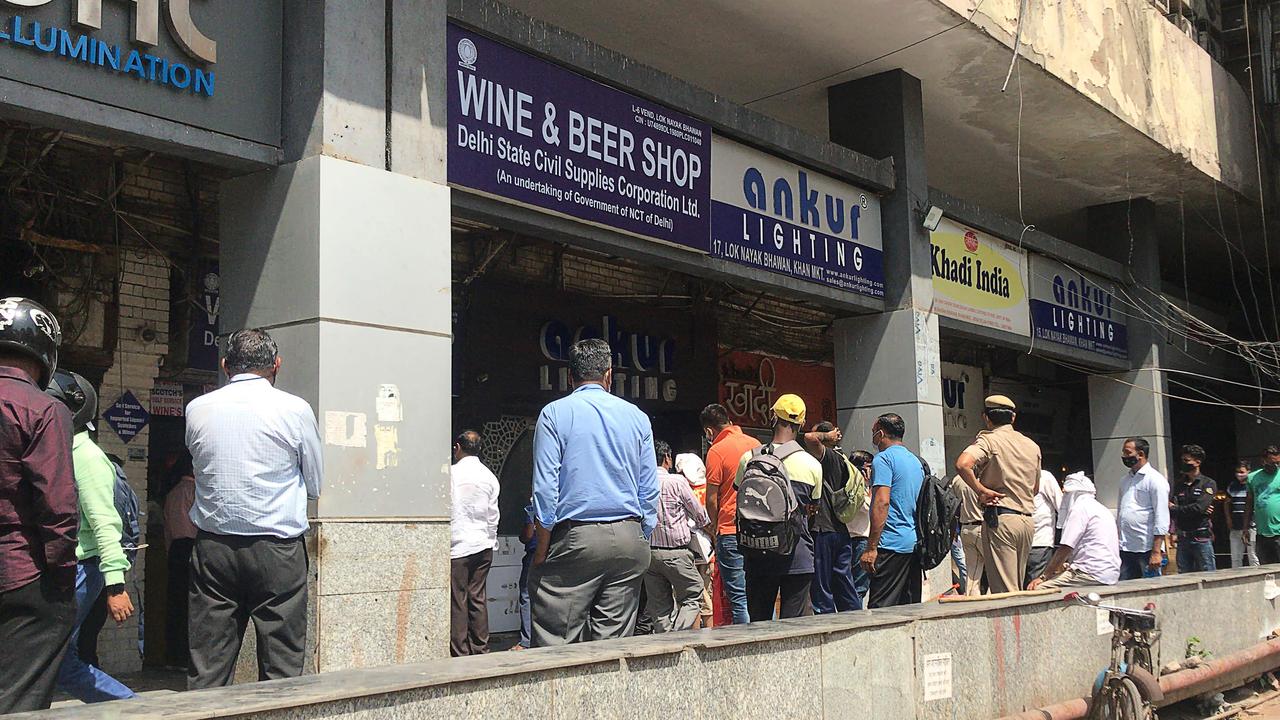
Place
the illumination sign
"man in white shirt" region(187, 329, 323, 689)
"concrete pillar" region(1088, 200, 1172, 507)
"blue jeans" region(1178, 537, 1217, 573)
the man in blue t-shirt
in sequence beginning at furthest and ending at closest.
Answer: "concrete pillar" region(1088, 200, 1172, 507)
"blue jeans" region(1178, 537, 1217, 573)
the man in blue t-shirt
the illumination sign
"man in white shirt" region(187, 329, 323, 689)

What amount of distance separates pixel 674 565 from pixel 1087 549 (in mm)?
2815

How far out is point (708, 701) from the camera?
15.4ft

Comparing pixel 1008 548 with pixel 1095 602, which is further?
pixel 1008 548

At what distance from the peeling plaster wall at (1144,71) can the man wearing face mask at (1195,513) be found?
3.85m

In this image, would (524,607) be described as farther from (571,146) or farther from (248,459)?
(248,459)

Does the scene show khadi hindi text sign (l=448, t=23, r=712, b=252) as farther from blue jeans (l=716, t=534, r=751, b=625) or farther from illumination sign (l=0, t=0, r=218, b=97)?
blue jeans (l=716, t=534, r=751, b=625)

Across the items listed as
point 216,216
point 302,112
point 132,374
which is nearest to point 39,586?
point 302,112

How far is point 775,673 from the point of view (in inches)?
199

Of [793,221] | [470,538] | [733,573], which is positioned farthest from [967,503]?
[470,538]

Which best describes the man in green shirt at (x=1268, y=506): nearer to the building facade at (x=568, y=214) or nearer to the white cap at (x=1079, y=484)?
the building facade at (x=568, y=214)

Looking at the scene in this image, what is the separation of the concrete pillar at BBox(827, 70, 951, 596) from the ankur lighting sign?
7047 mm

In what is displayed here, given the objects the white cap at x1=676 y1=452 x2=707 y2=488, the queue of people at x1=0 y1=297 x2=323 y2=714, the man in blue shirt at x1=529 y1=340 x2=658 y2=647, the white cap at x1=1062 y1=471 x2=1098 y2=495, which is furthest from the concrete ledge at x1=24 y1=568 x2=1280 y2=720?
the white cap at x1=676 y1=452 x2=707 y2=488

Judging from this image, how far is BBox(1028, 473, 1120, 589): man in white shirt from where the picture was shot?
838cm

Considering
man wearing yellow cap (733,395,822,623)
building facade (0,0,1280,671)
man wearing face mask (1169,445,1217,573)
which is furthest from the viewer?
man wearing face mask (1169,445,1217,573)
